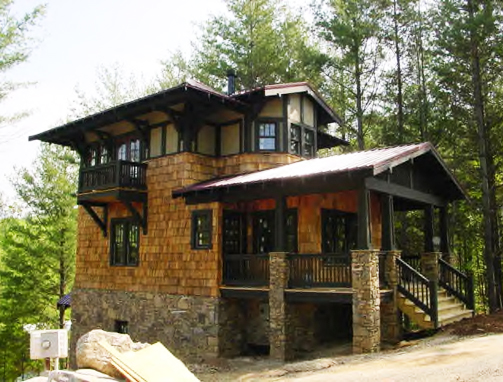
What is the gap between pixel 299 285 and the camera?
13.6m

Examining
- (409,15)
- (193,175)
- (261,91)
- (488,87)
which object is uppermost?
(409,15)

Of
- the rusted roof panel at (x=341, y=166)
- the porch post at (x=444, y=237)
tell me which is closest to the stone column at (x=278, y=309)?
the rusted roof panel at (x=341, y=166)

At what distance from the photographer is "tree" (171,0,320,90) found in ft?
90.9

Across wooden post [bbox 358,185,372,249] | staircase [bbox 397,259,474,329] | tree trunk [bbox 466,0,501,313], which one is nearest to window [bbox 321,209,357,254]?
staircase [bbox 397,259,474,329]

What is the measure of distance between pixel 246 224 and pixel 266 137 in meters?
3.09

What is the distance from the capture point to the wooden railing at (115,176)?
17.0 metres

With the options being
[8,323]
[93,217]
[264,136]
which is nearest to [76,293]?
[93,217]

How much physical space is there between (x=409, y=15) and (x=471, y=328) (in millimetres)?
16800

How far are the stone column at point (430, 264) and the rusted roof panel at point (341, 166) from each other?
346 centimetres

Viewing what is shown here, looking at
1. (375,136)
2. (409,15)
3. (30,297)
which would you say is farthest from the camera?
(30,297)

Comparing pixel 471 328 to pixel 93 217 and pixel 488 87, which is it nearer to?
pixel 488 87

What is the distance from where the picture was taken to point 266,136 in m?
17.1

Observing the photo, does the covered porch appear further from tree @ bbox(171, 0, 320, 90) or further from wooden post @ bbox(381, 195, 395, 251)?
tree @ bbox(171, 0, 320, 90)

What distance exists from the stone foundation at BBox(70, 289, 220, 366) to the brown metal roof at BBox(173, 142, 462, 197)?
375cm
